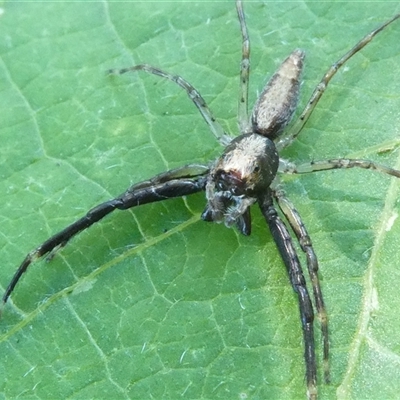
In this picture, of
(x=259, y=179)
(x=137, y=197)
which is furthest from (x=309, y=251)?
(x=137, y=197)

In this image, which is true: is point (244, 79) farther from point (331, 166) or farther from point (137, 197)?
point (137, 197)

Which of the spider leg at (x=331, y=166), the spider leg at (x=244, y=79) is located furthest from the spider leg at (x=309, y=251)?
the spider leg at (x=244, y=79)

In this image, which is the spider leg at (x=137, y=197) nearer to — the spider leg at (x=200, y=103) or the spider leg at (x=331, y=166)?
the spider leg at (x=200, y=103)

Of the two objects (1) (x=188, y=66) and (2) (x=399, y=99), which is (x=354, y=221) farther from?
(1) (x=188, y=66)

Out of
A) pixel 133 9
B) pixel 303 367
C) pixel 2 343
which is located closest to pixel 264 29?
pixel 133 9

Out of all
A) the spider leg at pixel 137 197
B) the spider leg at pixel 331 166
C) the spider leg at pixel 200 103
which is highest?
the spider leg at pixel 200 103

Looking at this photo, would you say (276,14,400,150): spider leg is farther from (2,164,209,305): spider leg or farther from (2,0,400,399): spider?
(2,164,209,305): spider leg
